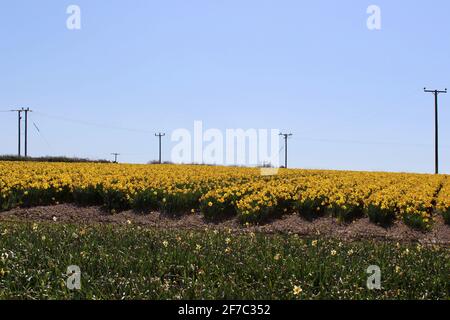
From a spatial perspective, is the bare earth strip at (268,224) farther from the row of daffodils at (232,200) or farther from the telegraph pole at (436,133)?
the telegraph pole at (436,133)

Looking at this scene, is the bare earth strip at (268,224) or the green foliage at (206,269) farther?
the bare earth strip at (268,224)

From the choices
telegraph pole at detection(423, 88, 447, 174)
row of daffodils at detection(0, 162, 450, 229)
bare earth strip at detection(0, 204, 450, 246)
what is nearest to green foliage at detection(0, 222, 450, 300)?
bare earth strip at detection(0, 204, 450, 246)

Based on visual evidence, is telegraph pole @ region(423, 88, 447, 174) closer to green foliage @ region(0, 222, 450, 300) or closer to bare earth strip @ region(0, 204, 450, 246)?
bare earth strip @ region(0, 204, 450, 246)

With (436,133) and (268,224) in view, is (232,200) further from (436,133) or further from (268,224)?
(436,133)

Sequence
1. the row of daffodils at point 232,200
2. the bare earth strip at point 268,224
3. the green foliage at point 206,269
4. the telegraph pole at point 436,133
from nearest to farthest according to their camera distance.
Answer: the green foliage at point 206,269 < the bare earth strip at point 268,224 < the row of daffodils at point 232,200 < the telegraph pole at point 436,133

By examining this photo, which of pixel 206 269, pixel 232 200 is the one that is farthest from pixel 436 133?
pixel 206 269

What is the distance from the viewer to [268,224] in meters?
16.8

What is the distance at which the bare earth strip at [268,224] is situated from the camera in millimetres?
15430

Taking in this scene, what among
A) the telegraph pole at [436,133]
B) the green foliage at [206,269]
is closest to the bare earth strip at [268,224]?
the green foliage at [206,269]

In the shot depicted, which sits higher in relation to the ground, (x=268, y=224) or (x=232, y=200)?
(x=232, y=200)

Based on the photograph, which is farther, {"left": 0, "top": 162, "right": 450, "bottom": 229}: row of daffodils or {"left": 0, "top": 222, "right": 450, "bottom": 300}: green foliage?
{"left": 0, "top": 162, "right": 450, "bottom": 229}: row of daffodils

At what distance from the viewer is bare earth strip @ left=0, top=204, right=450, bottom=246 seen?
1543 cm

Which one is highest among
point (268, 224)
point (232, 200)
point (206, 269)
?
point (232, 200)

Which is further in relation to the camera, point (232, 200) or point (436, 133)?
point (436, 133)
